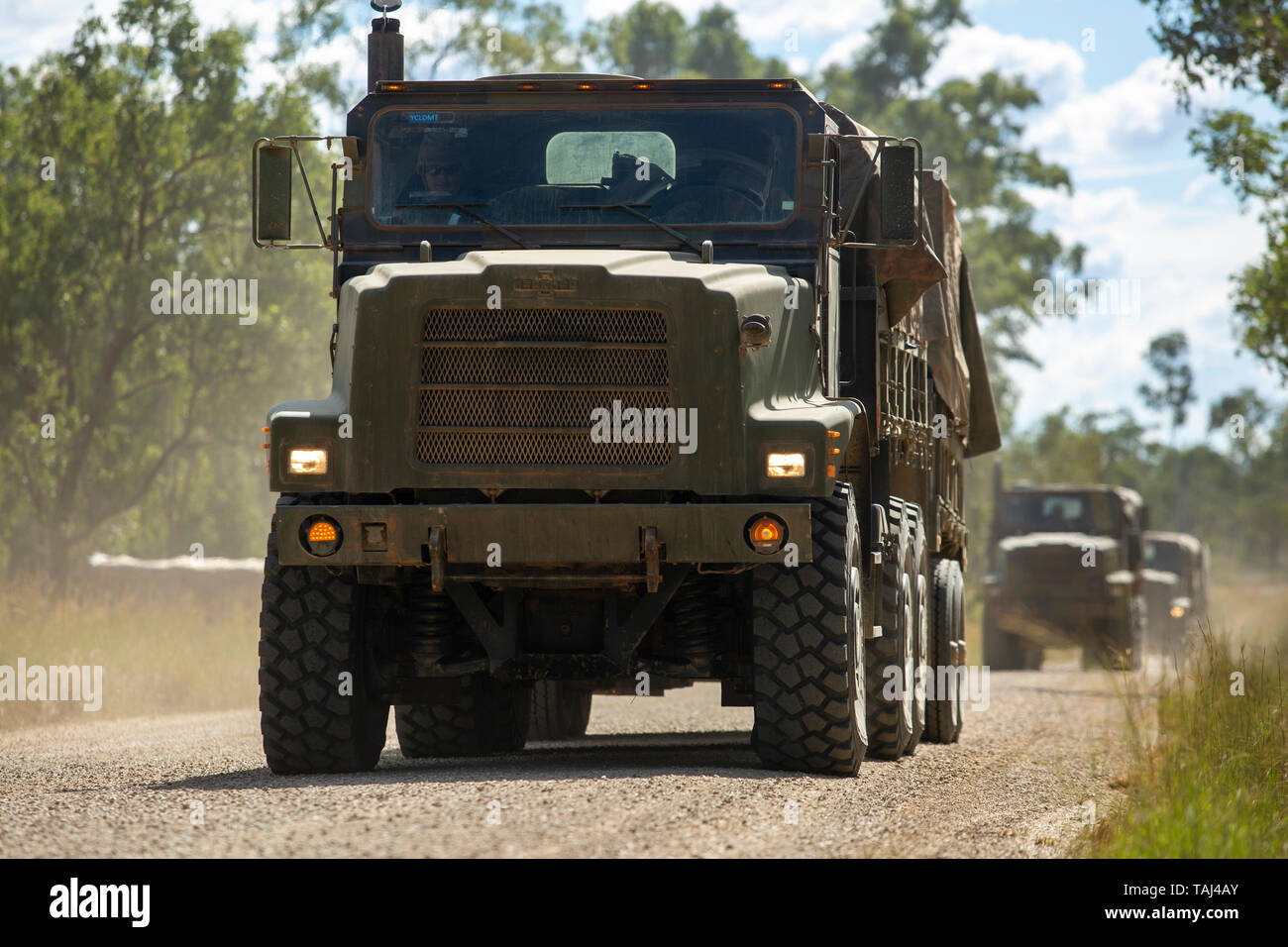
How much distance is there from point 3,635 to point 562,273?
1077 centimetres

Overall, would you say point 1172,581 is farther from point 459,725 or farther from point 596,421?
point 596,421

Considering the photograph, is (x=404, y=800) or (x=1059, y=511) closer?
(x=404, y=800)

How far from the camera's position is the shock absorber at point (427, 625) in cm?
916

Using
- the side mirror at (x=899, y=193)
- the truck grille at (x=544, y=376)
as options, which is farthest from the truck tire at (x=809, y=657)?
the side mirror at (x=899, y=193)

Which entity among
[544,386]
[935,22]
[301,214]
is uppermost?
[935,22]

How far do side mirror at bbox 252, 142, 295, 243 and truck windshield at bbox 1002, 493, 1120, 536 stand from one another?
20.4 metres

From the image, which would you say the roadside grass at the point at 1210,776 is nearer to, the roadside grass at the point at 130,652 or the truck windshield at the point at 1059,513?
the roadside grass at the point at 130,652

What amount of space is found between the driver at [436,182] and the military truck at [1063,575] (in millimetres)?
18236

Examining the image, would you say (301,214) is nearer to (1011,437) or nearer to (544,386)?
(544,386)

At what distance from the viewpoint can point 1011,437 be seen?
71562mm

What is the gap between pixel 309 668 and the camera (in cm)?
873
